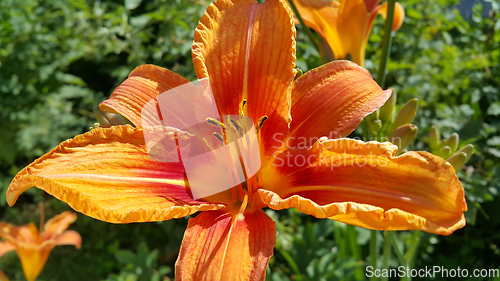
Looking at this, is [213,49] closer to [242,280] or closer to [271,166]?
[271,166]

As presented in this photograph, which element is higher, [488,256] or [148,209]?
[148,209]

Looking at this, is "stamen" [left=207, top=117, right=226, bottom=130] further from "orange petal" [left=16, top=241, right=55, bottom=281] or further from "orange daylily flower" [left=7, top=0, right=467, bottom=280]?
"orange petal" [left=16, top=241, right=55, bottom=281]

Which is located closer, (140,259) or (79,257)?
(140,259)

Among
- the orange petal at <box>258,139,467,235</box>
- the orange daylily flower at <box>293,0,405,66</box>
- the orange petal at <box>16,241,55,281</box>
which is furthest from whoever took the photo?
the orange petal at <box>16,241,55,281</box>

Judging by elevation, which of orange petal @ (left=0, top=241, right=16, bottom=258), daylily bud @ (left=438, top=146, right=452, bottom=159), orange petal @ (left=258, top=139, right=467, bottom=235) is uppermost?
orange petal @ (left=258, top=139, right=467, bottom=235)

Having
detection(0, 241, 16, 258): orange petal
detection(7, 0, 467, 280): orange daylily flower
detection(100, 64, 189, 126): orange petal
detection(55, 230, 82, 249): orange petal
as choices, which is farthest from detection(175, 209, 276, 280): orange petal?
detection(0, 241, 16, 258): orange petal

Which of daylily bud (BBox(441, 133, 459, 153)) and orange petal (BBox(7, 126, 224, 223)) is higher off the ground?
orange petal (BBox(7, 126, 224, 223))

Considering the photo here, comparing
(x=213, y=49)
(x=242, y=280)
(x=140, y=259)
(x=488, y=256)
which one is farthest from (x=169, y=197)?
(x=488, y=256)

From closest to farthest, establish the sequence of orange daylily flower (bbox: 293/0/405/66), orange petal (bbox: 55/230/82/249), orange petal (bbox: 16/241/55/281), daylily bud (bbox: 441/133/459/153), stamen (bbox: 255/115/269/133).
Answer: stamen (bbox: 255/115/269/133)
orange daylily flower (bbox: 293/0/405/66)
daylily bud (bbox: 441/133/459/153)
orange petal (bbox: 16/241/55/281)
orange petal (bbox: 55/230/82/249)
